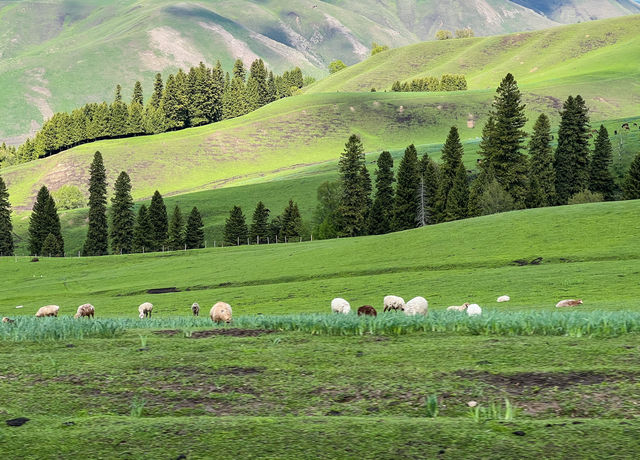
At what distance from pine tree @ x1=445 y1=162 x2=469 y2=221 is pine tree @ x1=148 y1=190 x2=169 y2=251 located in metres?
58.8

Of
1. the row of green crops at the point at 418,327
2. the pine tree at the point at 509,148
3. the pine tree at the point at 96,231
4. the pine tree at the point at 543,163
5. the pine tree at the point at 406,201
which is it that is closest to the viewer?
the row of green crops at the point at 418,327

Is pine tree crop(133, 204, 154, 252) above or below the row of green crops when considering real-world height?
above

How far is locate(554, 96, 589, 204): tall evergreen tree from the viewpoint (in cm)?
11262

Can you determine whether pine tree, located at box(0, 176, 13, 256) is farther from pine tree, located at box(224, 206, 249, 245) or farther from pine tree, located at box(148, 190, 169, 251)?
pine tree, located at box(224, 206, 249, 245)

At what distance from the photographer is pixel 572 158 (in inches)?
4473

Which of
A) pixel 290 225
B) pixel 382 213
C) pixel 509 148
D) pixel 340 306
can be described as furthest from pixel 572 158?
pixel 340 306

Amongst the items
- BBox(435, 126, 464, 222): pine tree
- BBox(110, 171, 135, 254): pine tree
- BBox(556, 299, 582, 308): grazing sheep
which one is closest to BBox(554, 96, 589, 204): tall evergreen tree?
BBox(435, 126, 464, 222): pine tree

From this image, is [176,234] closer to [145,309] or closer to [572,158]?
[572,158]

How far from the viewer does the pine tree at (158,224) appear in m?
127

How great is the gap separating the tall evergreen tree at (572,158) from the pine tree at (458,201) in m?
21.3

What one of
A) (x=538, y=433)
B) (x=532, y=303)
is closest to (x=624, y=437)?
(x=538, y=433)

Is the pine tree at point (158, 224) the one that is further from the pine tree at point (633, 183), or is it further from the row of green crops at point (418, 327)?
the row of green crops at point (418, 327)

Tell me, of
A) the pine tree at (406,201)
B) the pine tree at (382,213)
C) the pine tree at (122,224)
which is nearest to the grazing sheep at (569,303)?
the pine tree at (406,201)

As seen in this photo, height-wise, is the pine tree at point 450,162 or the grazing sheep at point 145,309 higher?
the pine tree at point 450,162
